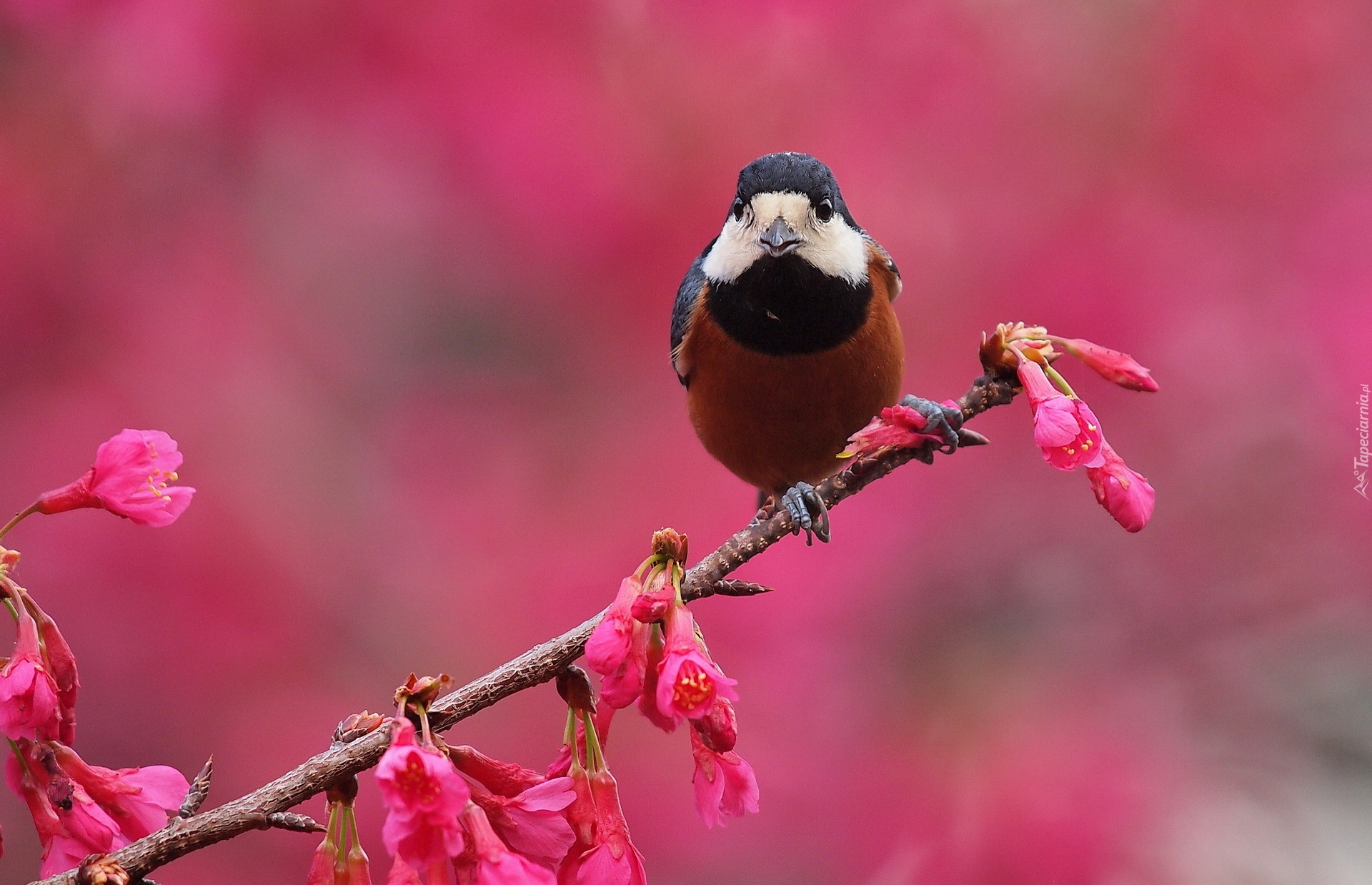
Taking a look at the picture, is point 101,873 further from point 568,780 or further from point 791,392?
point 791,392

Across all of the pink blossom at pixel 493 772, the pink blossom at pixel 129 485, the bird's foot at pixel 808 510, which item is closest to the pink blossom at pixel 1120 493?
the bird's foot at pixel 808 510

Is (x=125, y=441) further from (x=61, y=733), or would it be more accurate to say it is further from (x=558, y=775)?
(x=558, y=775)

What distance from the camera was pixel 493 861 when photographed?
400mm

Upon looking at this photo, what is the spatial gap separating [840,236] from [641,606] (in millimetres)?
421

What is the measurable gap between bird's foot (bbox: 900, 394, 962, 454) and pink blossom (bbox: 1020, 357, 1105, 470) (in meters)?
0.04

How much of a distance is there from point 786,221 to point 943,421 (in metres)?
0.26

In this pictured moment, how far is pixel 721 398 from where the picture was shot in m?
0.84

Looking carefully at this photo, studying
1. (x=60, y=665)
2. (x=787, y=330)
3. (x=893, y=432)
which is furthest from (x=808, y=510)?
(x=60, y=665)

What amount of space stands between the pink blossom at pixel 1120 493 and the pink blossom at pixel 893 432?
62mm

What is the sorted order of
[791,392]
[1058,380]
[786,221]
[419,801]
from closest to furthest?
[419,801] < [1058,380] < [786,221] < [791,392]

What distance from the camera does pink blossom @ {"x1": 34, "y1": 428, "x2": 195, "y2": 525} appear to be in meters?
0.45

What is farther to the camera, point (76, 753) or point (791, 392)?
point (791, 392)

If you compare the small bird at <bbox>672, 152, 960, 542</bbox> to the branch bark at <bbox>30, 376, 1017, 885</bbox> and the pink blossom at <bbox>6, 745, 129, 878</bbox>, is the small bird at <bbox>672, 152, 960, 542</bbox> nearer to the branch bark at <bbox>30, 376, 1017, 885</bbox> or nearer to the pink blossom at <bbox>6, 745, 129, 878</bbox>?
the branch bark at <bbox>30, 376, 1017, 885</bbox>

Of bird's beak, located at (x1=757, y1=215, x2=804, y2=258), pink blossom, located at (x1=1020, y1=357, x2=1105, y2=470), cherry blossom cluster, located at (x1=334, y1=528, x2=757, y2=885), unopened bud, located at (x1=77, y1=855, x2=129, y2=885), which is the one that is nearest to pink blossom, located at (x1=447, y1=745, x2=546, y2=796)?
cherry blossom cluster, located at (x1=334, y1=528, x2=757, y2=885)
